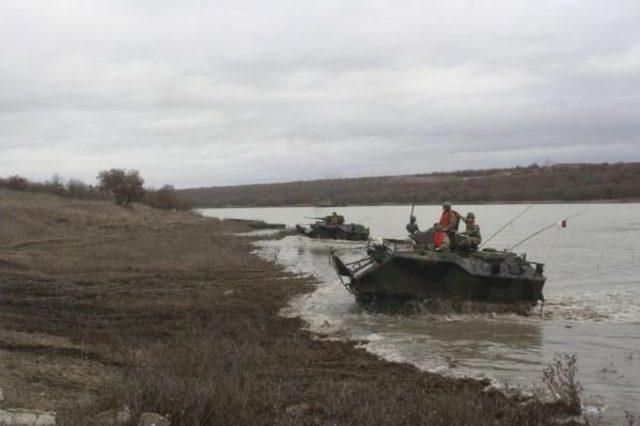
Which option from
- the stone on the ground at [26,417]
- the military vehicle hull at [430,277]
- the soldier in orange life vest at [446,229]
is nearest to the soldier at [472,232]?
the soldier in orange life vest at [446,229]

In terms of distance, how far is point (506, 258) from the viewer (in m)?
16.5

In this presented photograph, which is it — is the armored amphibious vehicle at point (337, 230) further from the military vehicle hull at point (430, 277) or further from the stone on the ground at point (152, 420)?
the stone on the ground at point (152, 420)

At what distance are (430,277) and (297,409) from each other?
9.40 metres

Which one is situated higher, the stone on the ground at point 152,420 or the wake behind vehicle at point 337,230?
the stone on the ground at point 152,420

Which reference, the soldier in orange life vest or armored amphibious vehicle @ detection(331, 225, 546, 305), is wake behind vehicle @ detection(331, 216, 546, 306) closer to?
armored amphibious vehicle @ detection(331, 225, 546, 305)

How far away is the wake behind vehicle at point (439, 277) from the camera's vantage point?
15.8 metres

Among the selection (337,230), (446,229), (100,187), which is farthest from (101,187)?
(446,229)

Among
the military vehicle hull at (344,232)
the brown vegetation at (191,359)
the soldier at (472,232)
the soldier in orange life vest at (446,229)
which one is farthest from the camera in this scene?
the military vehicle hull at (344,232)

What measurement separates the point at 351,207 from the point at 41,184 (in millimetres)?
65792

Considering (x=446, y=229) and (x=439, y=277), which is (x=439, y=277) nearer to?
(x=439, y=277)

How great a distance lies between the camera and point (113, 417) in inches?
226

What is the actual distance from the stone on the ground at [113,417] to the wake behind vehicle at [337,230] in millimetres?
34934

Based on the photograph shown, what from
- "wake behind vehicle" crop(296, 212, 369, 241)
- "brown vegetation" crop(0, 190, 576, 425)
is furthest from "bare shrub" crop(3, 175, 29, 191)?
"brown vegetation" crop(0, 190, 576, 425)

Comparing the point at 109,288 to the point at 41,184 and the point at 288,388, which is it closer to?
the point at 288,388
